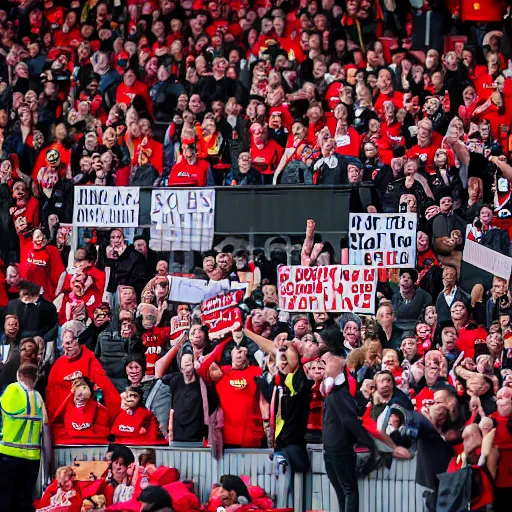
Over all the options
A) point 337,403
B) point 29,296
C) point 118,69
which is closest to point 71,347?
point 29,296

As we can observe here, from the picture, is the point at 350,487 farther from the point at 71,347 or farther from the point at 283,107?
the point at 283,107

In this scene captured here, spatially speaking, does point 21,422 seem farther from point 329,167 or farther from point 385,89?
point 385,89

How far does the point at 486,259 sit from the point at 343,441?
2.50m

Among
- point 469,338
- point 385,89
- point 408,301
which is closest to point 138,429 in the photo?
point 408,301

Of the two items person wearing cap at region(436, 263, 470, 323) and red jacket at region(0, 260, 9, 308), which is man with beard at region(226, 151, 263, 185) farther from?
red jacket at region(0, 260, 9, 308)

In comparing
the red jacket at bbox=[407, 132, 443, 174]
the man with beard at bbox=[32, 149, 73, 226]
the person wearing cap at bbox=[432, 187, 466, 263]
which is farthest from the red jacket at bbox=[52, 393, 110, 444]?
the red jacket at bbox=[407, 132, 443, 174]

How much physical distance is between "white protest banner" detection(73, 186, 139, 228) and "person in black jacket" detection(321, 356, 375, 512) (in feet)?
11.8

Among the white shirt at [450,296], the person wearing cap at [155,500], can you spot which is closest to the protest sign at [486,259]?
the white shirt at [450,296]

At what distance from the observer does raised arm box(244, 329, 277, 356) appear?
51.3 ft

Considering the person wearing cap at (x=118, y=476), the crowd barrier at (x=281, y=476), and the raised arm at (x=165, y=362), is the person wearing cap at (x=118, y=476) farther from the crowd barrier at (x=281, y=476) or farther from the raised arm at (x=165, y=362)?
the raised arm at (x=165, y=362)

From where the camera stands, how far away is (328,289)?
16.2 meters

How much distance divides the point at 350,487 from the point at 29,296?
13.5 feet

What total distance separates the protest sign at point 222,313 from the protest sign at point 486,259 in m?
2.30

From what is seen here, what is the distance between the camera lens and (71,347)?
16.2 meters
